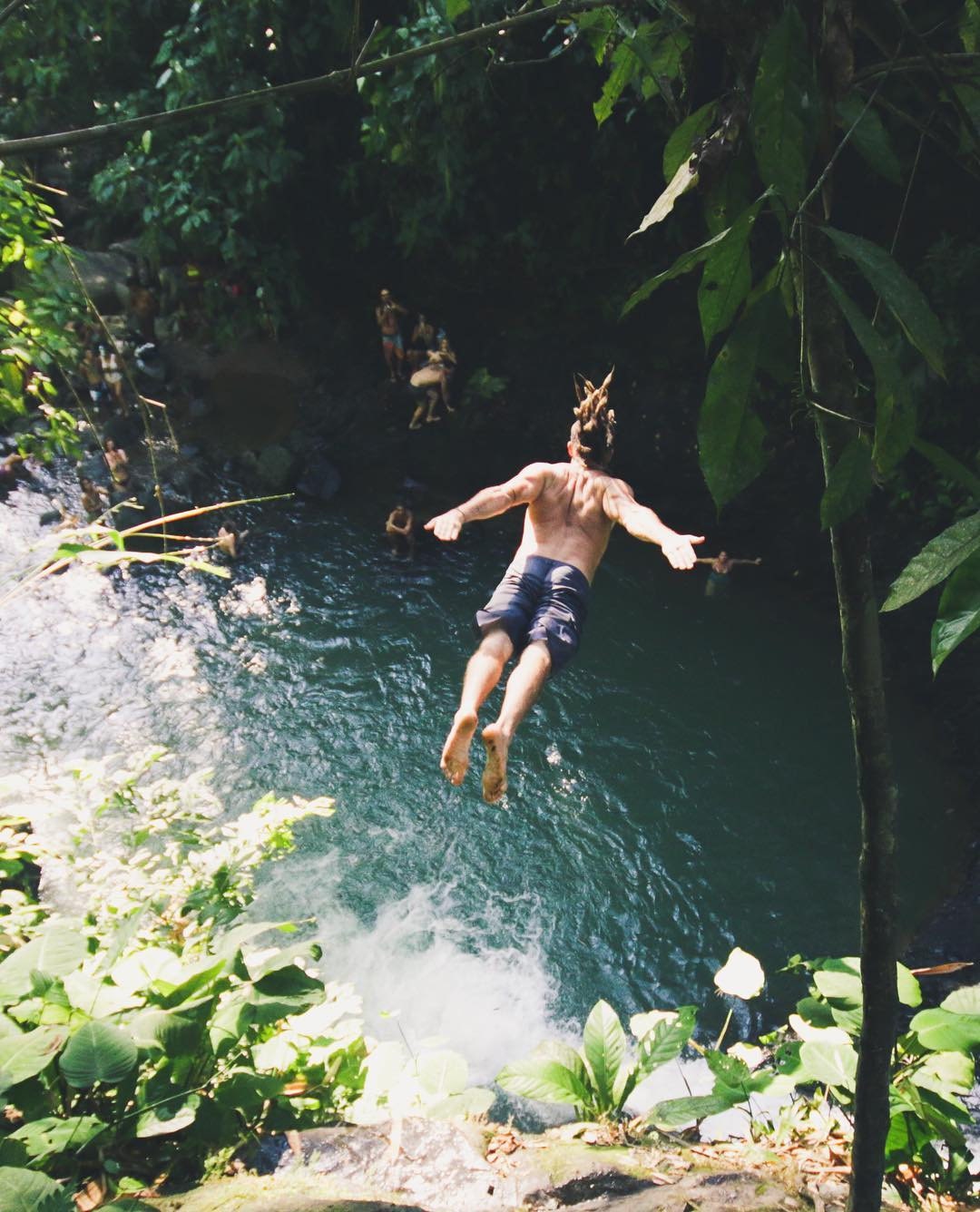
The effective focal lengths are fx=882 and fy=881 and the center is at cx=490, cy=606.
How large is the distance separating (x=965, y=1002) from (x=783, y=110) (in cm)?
278

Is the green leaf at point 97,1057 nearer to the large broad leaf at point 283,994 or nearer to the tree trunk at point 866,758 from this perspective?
the large broad leaf at point 283,994

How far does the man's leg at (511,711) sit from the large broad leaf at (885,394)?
2411 millimetres

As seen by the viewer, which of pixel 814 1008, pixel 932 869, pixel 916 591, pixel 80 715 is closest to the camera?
pixel 916 591

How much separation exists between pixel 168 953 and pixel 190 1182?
668 millimetres

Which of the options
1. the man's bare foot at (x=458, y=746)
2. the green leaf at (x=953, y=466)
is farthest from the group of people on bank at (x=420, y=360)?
the green leaf at (x=953, y=466)

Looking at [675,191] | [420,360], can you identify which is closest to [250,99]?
[675,191]

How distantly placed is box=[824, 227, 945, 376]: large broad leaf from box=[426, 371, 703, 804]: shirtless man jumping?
7.98ft

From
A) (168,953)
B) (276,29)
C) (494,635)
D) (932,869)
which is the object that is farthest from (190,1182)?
(276,29)

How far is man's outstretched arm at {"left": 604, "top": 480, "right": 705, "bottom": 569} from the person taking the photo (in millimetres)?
3202

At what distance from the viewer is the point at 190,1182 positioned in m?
2.32

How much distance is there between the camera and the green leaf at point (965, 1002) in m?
2.72

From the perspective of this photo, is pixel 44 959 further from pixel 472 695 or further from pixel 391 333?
pixel 391 333

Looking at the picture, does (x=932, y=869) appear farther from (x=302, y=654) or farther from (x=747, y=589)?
(x=302, y=654)

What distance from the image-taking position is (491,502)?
383cm
